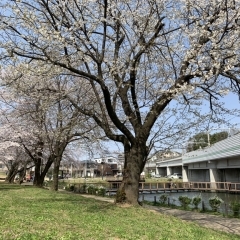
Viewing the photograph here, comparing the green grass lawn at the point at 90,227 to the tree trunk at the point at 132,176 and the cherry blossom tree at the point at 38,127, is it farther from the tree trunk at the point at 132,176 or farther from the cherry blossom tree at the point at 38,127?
the cherry blossom tree at the point at 38,127

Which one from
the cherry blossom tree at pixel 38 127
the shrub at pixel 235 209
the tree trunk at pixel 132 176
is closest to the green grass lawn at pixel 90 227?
the tree trunk at pixel 132 176

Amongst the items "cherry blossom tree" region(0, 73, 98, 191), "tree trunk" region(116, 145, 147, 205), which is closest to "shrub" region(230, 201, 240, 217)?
"tree trunk" region(116, 145, 147, 205)

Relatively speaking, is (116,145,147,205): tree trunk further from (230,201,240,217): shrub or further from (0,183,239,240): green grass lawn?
(230,201,240,217): shrub

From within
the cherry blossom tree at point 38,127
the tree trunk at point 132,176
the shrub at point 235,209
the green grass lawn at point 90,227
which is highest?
the cherry blossom tree at point 38,127

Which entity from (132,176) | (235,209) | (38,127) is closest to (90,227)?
(132,176)

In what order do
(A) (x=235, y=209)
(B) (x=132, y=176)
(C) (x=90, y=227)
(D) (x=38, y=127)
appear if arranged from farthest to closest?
1. (D) (x=38, y=127)
2. (A) (x=235, y=209)
3. (B) (x=132, y=176)
4. (C) (x=90, y=227)

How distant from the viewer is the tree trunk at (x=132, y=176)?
1139cm

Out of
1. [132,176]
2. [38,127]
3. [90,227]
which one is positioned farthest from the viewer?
[38,127]

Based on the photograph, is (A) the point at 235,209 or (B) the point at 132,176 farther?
(A) the point at 235,209

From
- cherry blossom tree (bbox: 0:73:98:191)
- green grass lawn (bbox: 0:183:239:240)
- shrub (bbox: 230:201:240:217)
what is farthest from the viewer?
cherry blossom tree (bbox: 0:73:98:191)

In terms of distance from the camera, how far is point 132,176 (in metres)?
11.4

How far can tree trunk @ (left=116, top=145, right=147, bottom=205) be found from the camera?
1139 cm

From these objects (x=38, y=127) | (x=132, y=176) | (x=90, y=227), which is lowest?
(x=90, y=227)

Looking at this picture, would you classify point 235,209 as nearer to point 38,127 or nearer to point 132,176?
point 132,176
